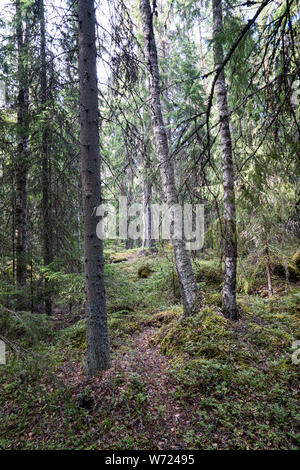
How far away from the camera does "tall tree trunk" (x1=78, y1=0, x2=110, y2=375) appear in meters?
4.02

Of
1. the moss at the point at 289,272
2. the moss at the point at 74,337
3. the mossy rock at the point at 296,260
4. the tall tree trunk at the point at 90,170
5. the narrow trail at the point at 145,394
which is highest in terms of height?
the tall tree trunk at the point at 90,170

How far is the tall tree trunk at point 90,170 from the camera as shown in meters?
4.02

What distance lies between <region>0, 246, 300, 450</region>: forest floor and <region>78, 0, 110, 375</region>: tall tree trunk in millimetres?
675

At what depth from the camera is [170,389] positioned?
12.6 feet

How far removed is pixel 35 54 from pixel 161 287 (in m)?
7.45

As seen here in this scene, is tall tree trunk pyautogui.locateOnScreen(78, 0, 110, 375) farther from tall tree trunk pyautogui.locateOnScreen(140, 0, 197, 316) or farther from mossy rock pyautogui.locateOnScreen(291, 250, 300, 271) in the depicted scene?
mossy rock pyautogui.locateOnScreen(291, 250, 300, 271)

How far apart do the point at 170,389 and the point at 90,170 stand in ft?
11.6

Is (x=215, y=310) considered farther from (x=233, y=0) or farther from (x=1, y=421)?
(x=233, y=0)

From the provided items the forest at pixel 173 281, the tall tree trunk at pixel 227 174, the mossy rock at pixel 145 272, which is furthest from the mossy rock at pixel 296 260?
the mossy rock at pixel 145 272

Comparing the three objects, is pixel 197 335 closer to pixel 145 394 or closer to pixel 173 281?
Answer: pixel 145 394

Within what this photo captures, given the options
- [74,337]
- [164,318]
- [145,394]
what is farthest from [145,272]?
[145,394]

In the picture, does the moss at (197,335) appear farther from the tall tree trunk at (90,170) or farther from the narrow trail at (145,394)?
the tall tree trunk at (90,170)

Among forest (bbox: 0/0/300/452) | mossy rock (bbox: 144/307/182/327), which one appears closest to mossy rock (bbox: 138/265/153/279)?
forest (bbox: 0/0/300/452)

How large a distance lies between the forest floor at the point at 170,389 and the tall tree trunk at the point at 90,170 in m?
0.68
